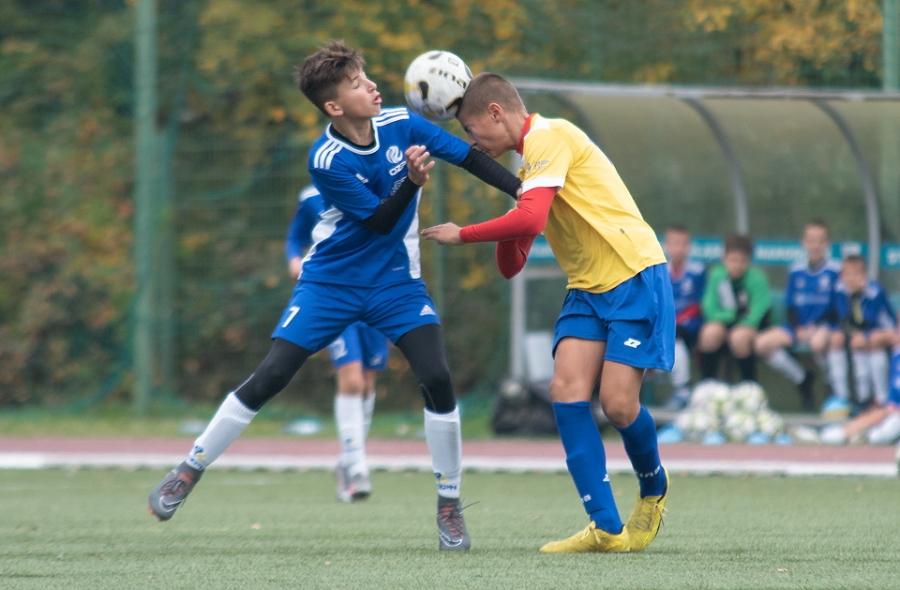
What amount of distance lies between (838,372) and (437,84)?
7392 millimetres

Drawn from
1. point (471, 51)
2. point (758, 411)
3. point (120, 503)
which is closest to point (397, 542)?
point (120, 503)

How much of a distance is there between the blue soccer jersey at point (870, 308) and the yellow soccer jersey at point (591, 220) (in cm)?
695

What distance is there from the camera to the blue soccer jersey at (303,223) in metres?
7.82

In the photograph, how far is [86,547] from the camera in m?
5.17

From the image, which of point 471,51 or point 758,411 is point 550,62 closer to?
point 471,51

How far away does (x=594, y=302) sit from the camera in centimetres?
490

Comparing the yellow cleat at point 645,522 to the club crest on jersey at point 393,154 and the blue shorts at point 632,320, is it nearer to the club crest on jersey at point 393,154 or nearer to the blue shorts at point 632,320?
the blue shorts at point 632,320

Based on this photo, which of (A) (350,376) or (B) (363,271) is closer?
(B) (363,271)

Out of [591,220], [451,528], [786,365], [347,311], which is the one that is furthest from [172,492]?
[786,365]

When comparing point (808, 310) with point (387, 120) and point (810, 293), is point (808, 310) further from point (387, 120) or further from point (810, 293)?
point (387, 120)

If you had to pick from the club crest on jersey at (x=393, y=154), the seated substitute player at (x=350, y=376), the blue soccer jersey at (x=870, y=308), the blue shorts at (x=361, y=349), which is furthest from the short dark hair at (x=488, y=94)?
the blue soccer jersey at (x=870, y=308)

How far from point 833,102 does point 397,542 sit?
8517mm

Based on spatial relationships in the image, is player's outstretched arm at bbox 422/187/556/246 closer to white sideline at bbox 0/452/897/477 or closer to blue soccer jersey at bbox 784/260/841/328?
white sideline at bbox 0/452/897/477

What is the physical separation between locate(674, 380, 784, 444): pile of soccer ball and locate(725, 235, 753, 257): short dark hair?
1.31 m
